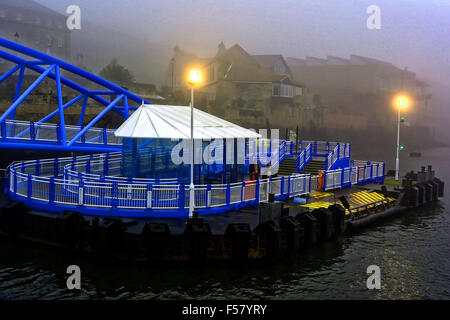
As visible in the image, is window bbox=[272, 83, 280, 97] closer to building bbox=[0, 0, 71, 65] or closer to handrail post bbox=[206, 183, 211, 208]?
building bbox=[0, 0, 71, 65]

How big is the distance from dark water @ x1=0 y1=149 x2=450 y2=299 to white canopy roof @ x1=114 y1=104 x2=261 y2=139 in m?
6.55

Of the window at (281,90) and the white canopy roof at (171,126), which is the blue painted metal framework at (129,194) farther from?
the window at (281,90)

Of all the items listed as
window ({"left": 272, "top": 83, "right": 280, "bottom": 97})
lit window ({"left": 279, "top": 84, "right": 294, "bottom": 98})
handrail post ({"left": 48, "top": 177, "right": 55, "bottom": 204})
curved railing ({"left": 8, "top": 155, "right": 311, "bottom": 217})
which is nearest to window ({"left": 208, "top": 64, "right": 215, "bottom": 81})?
window ({"left": 272, "top": 83, "right": 280, "bottom": 97})

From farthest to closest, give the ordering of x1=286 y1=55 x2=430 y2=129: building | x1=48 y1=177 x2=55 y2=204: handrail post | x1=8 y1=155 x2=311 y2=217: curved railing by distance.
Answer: x1=286 y1=55 x2=430 y2=129: building, x1=48 y1=177 x2=55 y2=204: handrail post, x1=8 y1=155 x2=311 y2=217: curved railing

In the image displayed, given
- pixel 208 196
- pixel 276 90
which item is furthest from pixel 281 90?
pixel 208 196

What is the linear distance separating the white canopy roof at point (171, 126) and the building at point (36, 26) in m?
86.7

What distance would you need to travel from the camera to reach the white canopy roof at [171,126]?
21.5 m

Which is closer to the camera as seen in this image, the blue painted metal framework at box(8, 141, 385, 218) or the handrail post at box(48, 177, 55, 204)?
the blue painted metal framework at box(8, 141, 385, 218)

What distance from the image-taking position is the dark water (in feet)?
51.6

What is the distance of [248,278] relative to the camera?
55.9 ft

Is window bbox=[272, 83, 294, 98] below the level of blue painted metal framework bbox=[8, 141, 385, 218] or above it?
above

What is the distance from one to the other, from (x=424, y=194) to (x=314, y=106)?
75125 millimetres

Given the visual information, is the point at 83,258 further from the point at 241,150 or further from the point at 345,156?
the point at 345,156

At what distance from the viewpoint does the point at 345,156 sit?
33.5 m
